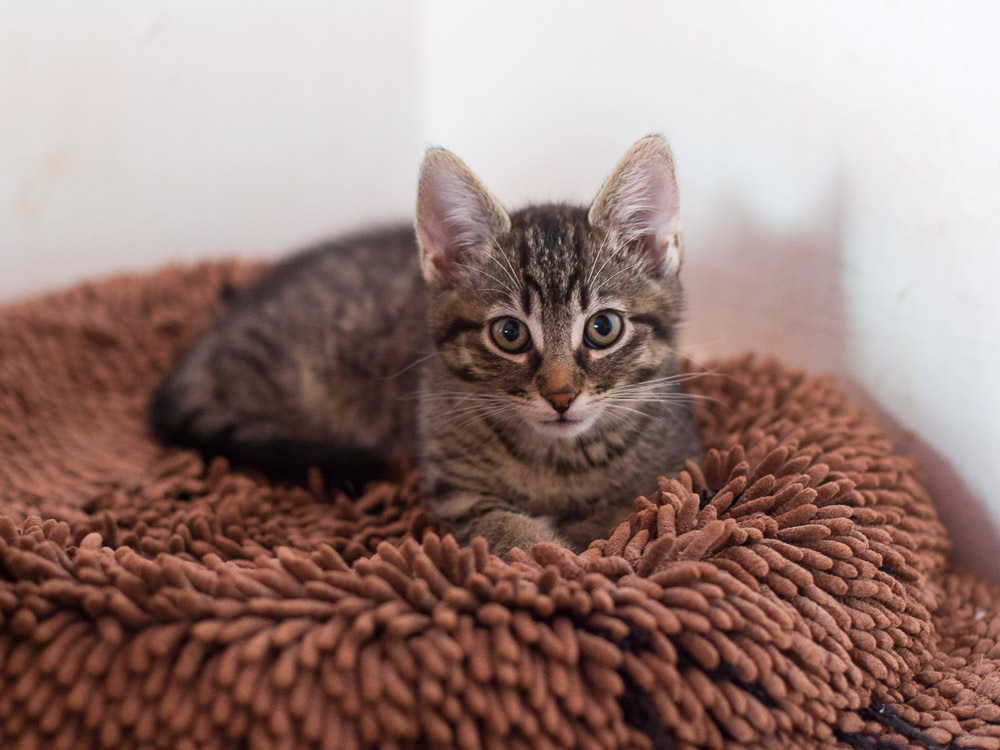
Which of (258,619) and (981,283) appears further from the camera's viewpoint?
(981,283)

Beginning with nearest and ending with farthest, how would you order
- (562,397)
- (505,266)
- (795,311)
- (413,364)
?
(562,397) → (505,266) → (413,364) → (795,311)

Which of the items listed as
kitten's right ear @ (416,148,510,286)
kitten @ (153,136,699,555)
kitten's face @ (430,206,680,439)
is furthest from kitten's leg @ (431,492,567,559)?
kitten's right ear @ (416,148,510,286)

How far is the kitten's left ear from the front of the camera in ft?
3.70

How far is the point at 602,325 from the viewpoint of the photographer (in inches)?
44.6

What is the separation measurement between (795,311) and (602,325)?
21.4 inches

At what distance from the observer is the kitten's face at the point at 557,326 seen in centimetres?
109

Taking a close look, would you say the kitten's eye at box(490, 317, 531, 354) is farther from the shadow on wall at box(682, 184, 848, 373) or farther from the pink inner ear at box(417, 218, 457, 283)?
the shadow on wall at box(682, 184, 848, 373)

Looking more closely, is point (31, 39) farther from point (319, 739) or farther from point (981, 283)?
point (981, 283)

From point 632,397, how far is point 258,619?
2.07ft

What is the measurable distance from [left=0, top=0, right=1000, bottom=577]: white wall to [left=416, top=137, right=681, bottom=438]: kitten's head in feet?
1.20

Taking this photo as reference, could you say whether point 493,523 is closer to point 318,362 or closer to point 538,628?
point 538,628

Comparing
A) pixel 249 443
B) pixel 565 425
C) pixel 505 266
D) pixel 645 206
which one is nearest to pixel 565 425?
pixel 565 425

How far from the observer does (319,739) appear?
2.27ft

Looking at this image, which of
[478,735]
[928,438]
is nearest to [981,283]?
[928,438]
